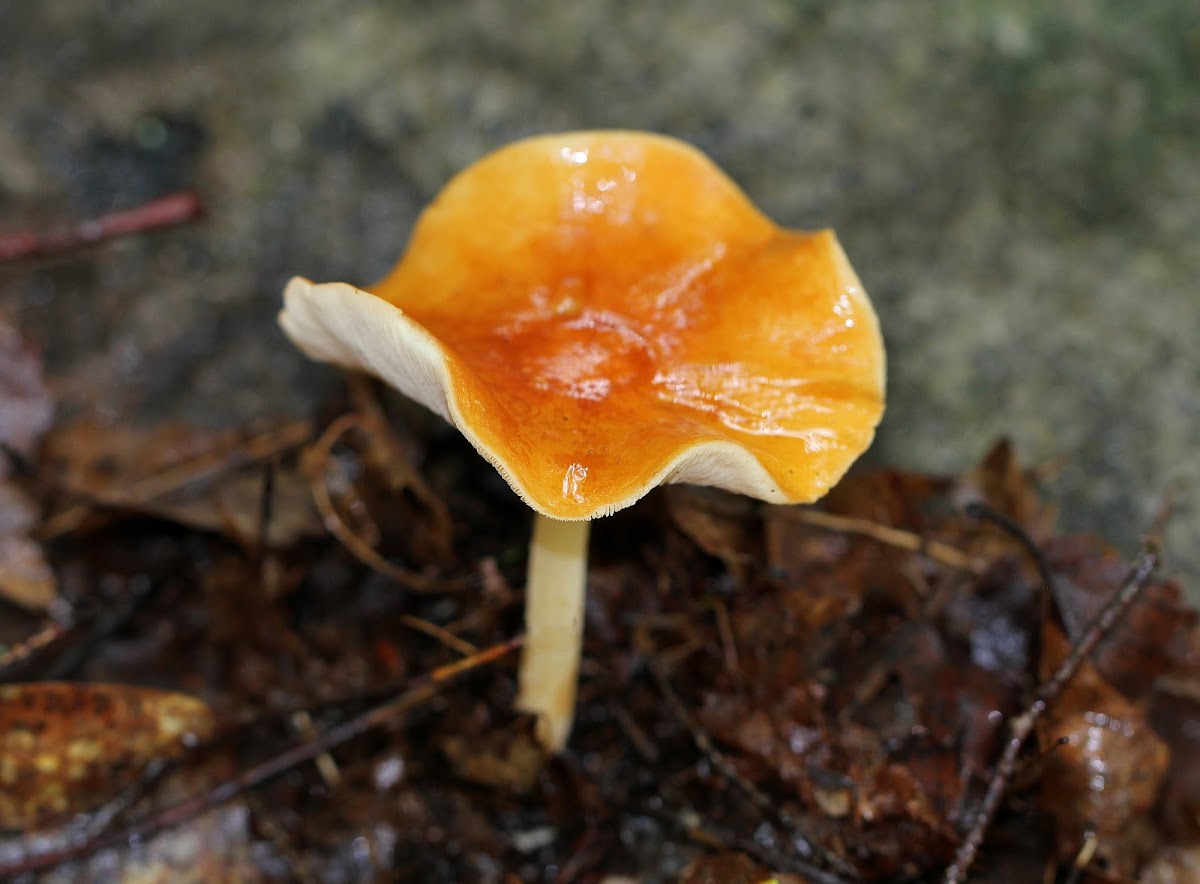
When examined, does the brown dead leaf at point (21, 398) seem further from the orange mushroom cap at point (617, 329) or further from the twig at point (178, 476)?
the orange mushroom cap at point (617, 329)

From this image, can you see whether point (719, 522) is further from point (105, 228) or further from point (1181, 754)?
point (105, 228)

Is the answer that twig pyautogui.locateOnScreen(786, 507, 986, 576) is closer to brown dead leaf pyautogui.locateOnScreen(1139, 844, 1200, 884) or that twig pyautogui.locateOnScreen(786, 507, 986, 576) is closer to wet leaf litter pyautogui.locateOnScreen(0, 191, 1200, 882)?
wet leaf litter pyautogui.locateOnScreen(0, 191, 1200, 882)

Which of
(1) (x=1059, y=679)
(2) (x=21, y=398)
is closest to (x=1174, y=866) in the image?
(1) (x=1059, y=679)

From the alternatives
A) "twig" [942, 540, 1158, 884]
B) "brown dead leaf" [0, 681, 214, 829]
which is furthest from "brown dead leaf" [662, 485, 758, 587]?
"brown dead leaf" [0, 681, 214, 829]

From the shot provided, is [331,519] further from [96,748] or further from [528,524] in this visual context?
[96,748]

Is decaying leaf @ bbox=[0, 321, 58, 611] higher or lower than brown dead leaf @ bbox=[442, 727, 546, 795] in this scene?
higher

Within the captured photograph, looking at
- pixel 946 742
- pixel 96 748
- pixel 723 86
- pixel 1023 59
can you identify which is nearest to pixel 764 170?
pixel 723 86
